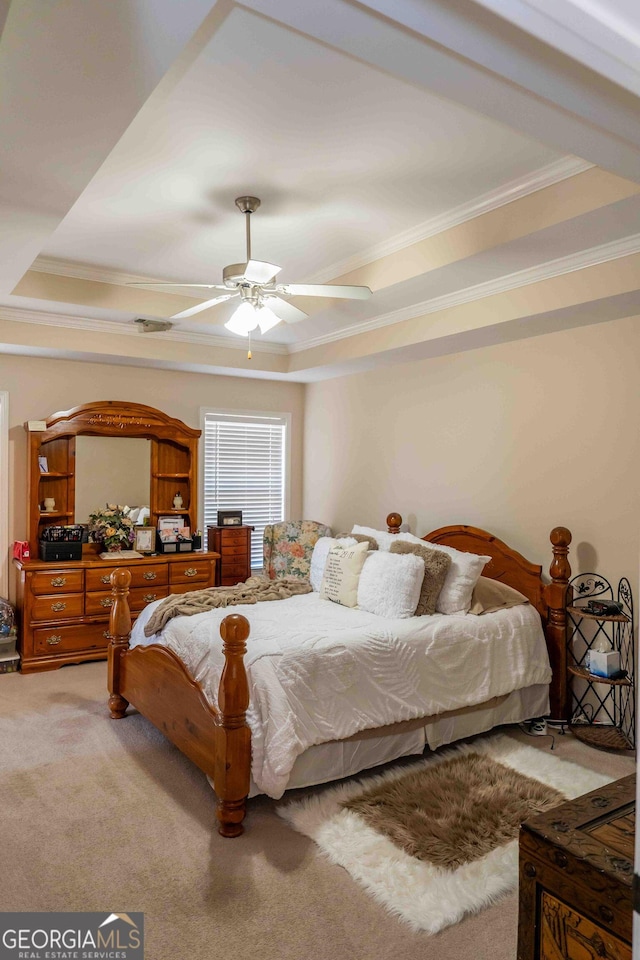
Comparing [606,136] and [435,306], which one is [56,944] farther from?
[435,306]

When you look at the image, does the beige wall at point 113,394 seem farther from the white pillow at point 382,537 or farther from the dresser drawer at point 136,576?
the white pillow at point 382,537

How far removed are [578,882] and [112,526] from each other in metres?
4.49

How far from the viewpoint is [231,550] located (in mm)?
5672

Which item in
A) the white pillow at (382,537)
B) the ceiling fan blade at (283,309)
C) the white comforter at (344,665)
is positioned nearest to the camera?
the white comforter at (344,665)

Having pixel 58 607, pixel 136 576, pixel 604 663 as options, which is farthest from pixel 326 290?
pixel 58 607

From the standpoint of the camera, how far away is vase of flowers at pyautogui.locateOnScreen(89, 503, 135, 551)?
203 inches

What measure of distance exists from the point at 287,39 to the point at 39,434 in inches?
144

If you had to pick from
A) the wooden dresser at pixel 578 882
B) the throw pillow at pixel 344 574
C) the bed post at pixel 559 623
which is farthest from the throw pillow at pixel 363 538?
the wooden dresser at pixel 578 882

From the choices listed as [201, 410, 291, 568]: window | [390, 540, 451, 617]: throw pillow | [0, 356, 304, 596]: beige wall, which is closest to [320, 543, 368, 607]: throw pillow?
[390, 540, 451, 617]: throw pillow

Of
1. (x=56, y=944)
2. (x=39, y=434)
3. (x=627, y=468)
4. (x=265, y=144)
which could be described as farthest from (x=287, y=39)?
(x=39, y=434)

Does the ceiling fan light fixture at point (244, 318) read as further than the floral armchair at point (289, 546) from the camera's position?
No

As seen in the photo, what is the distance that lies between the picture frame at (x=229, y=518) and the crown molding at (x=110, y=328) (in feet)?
4.81

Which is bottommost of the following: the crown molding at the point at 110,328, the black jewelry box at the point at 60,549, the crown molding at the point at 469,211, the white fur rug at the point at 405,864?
the white fur rug at the point at 405,864

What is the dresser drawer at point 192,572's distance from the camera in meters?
5.19
